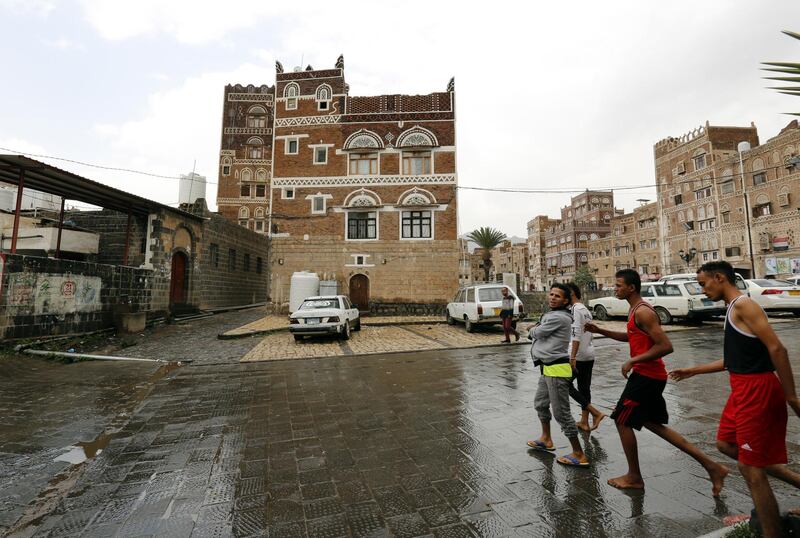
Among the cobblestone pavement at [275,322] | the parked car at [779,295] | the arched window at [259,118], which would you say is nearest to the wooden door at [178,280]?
the cobblestone pavement at [275,322]

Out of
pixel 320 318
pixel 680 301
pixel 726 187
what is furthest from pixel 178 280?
pixel 726 187

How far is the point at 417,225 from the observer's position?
23.2m

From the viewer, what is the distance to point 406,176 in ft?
76.8

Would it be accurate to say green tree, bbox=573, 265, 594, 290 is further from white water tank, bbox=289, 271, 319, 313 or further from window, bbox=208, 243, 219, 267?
window, bbox=208, 243, 219, 267

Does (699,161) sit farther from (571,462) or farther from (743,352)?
(743,352)

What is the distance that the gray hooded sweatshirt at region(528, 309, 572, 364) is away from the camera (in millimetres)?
3707

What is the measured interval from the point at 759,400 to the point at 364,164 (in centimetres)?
2320

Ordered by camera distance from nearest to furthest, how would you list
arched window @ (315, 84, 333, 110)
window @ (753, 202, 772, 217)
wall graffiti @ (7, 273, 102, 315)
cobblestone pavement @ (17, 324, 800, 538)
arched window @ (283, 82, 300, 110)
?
cobblestone pavement @ (17, 324, 800, 538)
wall graffiti @ (7, 273, 102, 315)
arched window @ (315, 84, 333, 110)
arched window @ (283, 82, 300, 110)
window @ (753, 202, 772, 217)

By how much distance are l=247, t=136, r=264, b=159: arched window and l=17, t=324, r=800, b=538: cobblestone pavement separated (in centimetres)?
4262

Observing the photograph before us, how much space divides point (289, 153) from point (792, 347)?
2424cm

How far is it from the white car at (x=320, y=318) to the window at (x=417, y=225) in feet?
34.6

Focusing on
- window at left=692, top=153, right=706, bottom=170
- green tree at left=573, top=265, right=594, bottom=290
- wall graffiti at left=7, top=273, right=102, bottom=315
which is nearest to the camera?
wall graffiti at left=7, top=273, right=102, bottom=315

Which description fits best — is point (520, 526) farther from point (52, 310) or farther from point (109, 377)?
point (52, 310)

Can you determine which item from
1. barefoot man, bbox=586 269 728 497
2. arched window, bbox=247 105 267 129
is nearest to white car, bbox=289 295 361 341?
barefoot man, bbox=586 269 728 497
